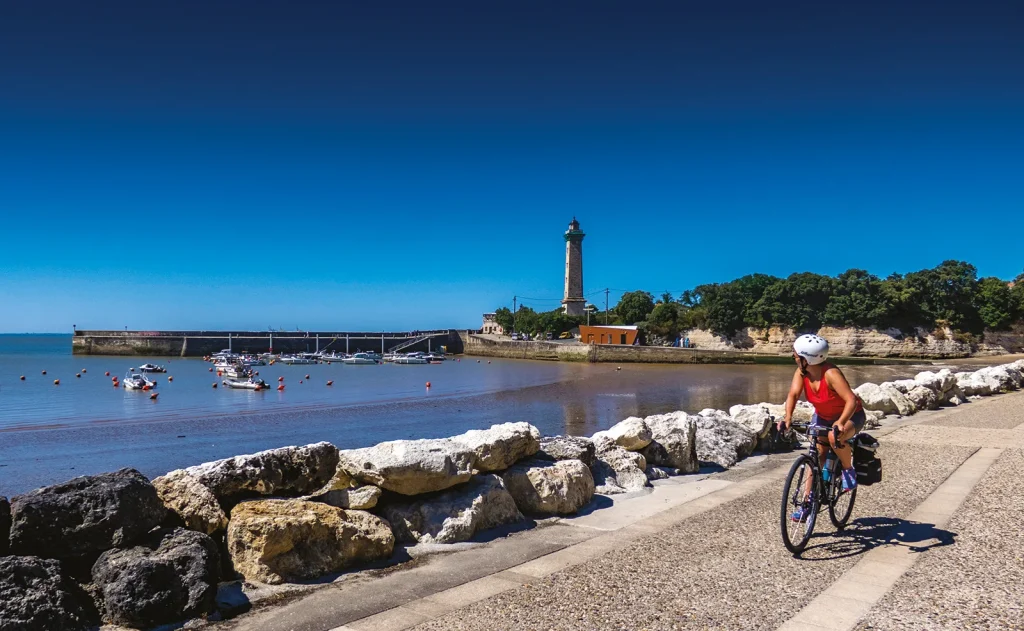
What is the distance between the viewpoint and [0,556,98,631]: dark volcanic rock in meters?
4.27

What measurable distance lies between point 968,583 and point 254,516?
19.5ft

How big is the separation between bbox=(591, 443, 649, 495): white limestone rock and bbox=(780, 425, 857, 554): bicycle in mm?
3006

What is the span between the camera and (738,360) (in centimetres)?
7225

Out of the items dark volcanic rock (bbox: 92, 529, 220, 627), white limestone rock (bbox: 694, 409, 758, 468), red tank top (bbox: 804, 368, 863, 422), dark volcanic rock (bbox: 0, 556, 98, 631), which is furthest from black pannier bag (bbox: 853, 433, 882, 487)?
dark volcanic rock (bbox: 0, 556, 98, 631)

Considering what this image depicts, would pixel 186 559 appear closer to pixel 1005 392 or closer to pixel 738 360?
pixel 1005 392

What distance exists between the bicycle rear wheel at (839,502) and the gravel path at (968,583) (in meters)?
0.83

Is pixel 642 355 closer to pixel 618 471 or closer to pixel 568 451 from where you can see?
pixel 618 471

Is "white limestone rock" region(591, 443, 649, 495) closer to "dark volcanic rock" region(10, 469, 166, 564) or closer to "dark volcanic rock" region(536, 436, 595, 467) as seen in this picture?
"dark volcanic rock" region(536, 436, 595, 467)

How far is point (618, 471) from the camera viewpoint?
957cm

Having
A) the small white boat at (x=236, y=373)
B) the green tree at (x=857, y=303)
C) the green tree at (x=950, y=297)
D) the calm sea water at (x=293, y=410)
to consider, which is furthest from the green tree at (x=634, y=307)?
the small white boat at (x=236, y=373)

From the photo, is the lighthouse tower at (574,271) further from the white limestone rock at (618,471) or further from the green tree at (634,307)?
the white limestone rock at (618,471)

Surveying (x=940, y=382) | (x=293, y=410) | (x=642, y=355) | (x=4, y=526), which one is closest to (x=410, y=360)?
(x=642, y=355)

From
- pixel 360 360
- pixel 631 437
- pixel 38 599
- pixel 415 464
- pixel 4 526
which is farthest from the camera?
pixel 360 360

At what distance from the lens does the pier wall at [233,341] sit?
102312mm
